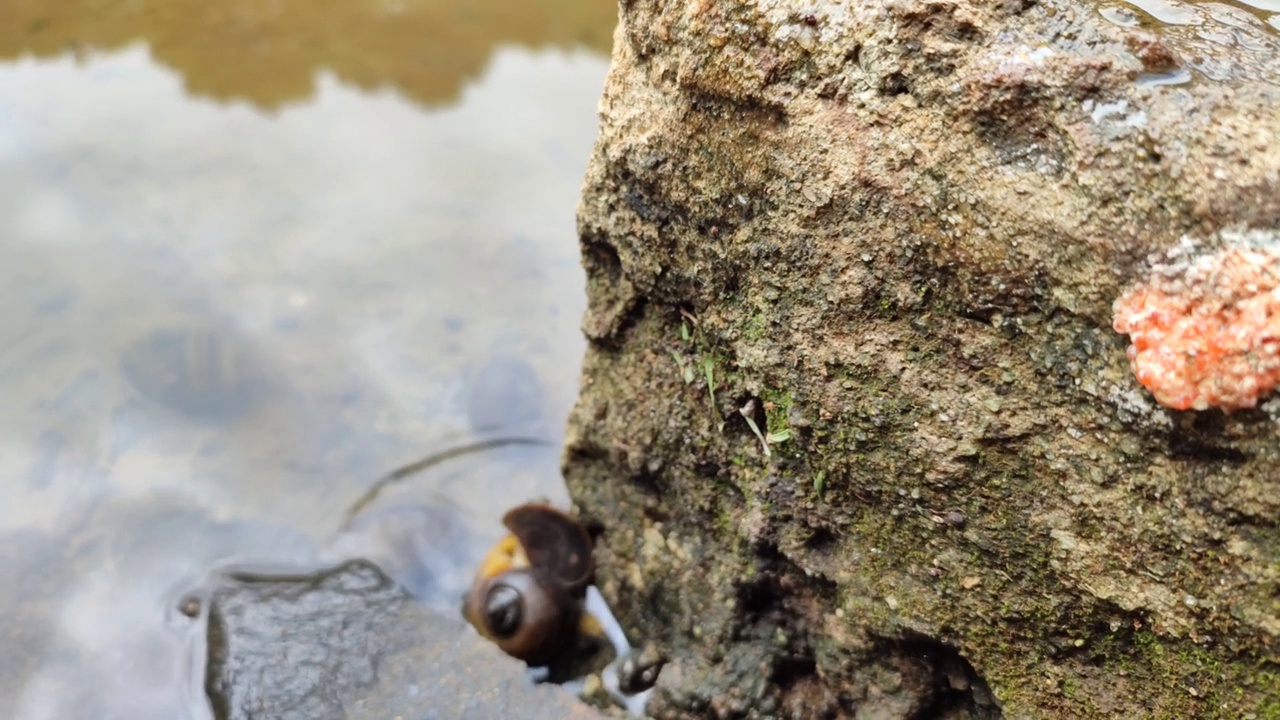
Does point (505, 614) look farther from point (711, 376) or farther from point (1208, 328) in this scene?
point (1208, 328)

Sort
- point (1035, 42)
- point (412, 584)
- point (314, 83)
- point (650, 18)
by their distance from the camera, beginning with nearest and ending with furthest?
point (1035, 42)
point (650, 18)
point (412, 584)
point (314, 83)

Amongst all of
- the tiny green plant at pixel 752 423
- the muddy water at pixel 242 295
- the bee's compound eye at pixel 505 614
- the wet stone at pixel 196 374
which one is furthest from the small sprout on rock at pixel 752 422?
the wet stone at pixel 196 374

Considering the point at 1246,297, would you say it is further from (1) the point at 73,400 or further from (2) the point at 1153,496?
(1) the point at 73,400

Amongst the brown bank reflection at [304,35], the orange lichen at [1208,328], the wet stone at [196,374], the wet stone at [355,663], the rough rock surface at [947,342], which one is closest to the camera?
the orange lichen at [1208,328]

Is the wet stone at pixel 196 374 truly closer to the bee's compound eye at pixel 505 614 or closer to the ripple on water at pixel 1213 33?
the bee's compound eye at pixel 505 614

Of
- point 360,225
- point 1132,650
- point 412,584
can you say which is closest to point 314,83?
point 360,225
